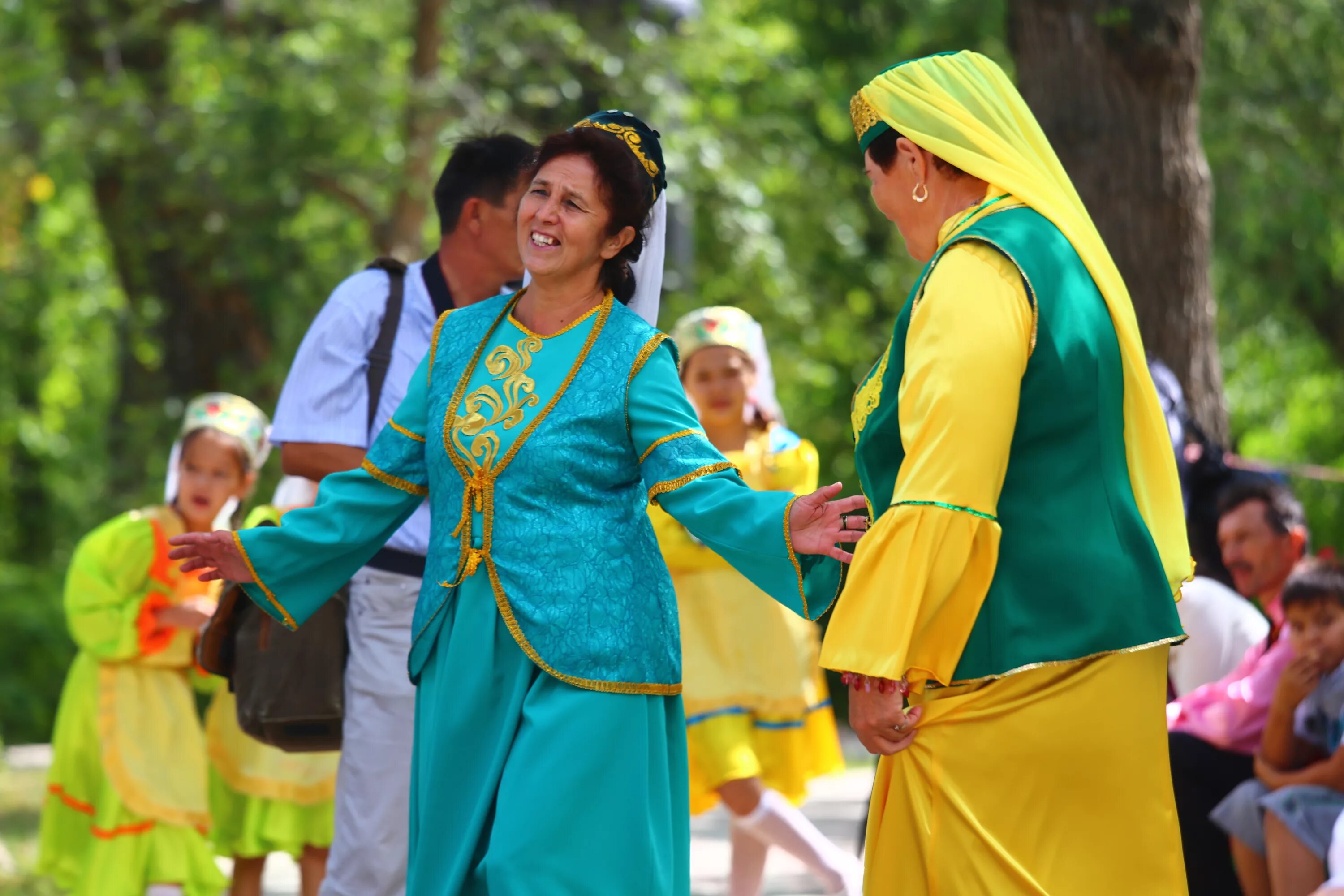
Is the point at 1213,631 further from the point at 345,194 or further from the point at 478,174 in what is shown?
the point at 345,194

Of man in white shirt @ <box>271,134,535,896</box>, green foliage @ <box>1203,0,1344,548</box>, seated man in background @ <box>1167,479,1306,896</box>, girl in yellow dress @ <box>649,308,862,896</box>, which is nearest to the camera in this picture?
man in white shirt @ <box>271,134,535,896</box>

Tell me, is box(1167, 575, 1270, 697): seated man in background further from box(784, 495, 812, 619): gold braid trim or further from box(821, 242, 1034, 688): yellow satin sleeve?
box(821, 242, 1034, 688): yellow satin sleeve

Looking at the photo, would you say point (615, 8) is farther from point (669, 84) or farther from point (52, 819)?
point (52, 819)

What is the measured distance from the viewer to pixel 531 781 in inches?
137

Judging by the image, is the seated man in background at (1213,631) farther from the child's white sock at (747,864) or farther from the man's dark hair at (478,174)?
the man's dark hair at (478,174)

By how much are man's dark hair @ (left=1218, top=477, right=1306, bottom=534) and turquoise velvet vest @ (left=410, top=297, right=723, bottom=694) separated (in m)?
2.92

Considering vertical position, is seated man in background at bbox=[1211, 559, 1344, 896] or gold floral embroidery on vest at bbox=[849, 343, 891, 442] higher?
gold floral embroidery on vest at bbox=[849, 343, 891, 442]

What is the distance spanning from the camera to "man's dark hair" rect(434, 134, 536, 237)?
4.89 m

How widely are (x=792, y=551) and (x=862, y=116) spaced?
0.90 meters

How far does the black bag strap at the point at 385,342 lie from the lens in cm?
472

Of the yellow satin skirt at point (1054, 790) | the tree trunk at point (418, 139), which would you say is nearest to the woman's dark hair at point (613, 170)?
the yellow satin skirt at point (1054, 790)

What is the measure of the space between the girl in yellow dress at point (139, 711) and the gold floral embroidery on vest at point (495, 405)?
8.43 feet

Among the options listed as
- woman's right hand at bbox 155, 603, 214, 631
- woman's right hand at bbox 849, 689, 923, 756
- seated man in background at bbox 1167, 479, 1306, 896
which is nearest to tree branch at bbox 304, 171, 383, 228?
woman's right hand at bbox 155, 603, 214, 631

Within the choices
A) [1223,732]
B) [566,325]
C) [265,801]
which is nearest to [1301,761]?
[1223,732]
